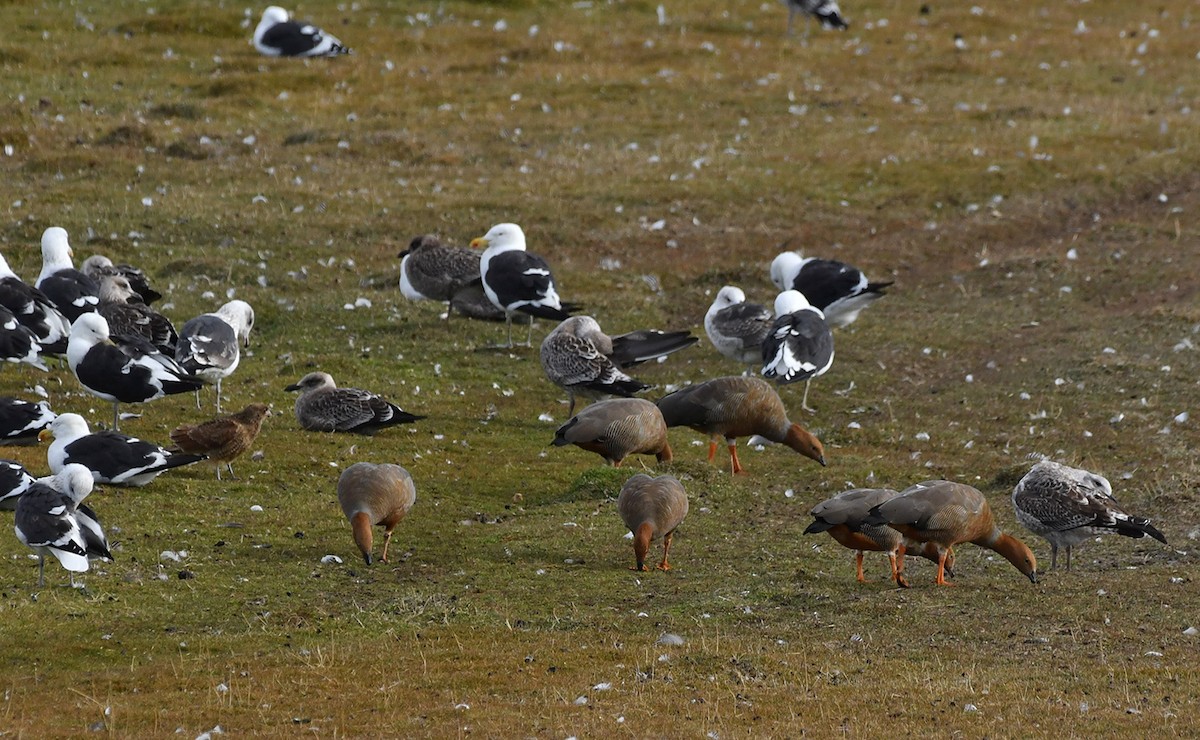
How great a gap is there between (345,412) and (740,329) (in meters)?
5.56

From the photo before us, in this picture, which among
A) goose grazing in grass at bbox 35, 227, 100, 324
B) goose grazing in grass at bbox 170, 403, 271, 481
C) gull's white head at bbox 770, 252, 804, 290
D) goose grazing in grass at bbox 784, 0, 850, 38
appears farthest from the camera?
goose grazing in grass at bbox 784, 0, 850, 38

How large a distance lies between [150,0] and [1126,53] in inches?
1039

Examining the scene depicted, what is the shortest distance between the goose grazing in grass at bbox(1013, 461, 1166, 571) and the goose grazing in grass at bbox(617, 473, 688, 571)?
309cm

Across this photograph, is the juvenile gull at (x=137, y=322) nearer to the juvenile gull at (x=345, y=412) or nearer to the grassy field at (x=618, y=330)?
the grassy field at (x=618, y=330)

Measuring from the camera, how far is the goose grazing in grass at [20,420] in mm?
15258

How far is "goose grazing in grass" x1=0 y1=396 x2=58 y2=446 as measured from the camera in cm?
1526

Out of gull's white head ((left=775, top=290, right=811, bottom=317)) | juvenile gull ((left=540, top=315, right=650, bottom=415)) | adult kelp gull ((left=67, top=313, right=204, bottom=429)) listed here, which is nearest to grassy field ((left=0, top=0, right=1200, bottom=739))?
juvenile gull ((left=540, top=315, right=650, bottom=415))

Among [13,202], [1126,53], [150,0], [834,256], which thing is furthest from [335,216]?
[1126,53]

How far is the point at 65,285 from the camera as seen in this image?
19.5 m

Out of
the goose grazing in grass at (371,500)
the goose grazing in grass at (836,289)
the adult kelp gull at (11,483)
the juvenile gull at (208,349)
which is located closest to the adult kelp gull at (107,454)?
the adult kelp gull at (11,483)

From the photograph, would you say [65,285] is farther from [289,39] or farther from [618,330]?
[289,39]

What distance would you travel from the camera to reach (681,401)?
16.8 m

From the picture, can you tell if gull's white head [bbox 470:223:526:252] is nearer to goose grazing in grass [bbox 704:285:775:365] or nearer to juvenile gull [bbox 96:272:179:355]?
goose grazing in grass [bbox 704:285:775:365]

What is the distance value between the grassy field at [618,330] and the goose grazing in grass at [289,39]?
1.96 ft
